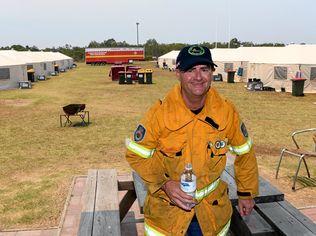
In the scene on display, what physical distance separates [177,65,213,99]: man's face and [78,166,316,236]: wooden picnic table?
1.58 m

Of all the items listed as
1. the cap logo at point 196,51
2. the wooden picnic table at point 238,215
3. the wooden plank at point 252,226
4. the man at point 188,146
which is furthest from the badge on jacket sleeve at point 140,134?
the wooden plank at point 252,226

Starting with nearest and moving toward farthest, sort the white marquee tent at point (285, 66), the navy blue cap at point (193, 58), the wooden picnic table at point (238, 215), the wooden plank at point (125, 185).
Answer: the navy blue cap at point (193, 58)
the wooden picnic table at point (238, 215)
the wooden plank at point (125, 185)
the white marquee tent at point (285, 66)

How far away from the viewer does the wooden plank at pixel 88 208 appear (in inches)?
141

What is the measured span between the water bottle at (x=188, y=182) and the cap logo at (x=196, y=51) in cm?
77

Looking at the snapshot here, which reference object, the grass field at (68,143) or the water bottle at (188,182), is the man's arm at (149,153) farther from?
the grass field at (68,143)

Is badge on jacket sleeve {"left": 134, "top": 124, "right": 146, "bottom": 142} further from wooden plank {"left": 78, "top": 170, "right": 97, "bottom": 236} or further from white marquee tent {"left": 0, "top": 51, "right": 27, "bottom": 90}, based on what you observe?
white marquee tent {"left": 0, "top": 51, "right": 27, "bottom": 90}

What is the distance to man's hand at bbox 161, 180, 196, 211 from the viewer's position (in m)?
2.51

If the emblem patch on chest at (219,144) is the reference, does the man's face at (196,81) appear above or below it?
above

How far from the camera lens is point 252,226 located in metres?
3.63

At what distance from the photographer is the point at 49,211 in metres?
6.44

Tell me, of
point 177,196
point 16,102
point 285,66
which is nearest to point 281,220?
point 177,196

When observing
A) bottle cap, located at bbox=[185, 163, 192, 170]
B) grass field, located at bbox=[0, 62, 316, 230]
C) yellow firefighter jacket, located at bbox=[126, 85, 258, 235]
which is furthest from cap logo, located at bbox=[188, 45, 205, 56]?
grass field, located at bbox=[0, 62, 316, 230]

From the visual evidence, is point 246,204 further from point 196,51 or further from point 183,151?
point 196,51

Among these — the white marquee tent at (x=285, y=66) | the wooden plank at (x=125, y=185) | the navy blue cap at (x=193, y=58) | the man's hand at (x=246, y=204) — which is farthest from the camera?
the white marquee tent at (x=285, y=66)
